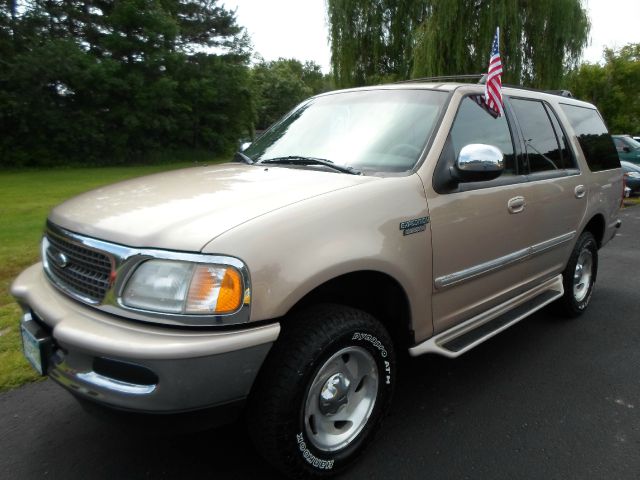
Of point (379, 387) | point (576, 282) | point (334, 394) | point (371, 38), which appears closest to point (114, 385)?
point (334, 394)

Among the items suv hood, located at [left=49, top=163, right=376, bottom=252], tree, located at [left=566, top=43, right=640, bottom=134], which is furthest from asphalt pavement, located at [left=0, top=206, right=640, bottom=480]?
tree, located at [left=566, top=43, right=640, bottom=134]

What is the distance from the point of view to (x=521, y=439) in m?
2.59

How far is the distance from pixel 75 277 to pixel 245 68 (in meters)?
33.8

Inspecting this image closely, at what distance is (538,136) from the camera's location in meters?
3.61

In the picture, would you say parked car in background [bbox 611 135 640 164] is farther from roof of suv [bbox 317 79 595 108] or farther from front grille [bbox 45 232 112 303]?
front grille [bbox 45 232 112 303]

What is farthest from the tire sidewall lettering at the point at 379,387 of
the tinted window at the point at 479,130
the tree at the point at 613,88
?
the tree at the point at 613,88

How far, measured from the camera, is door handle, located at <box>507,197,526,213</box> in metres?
3.07

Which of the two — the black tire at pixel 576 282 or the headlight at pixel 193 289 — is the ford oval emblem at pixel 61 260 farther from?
the black tire at pixel 576 282

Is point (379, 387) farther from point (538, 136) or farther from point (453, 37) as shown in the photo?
point (453, 37)

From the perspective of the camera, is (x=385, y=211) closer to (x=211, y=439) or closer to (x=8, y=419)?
(x=211, y=439)

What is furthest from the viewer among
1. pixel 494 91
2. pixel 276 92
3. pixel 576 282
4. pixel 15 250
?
pixel 276 92

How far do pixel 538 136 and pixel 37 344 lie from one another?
3.38 meters

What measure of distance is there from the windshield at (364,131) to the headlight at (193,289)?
3.78 feet

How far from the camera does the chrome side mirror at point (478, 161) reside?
257 cm
